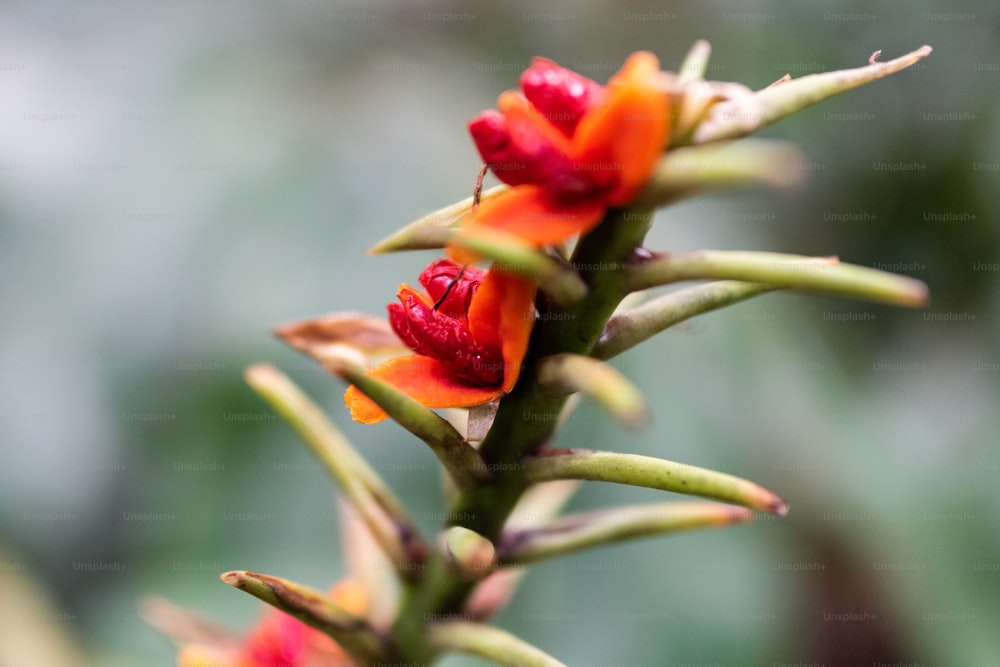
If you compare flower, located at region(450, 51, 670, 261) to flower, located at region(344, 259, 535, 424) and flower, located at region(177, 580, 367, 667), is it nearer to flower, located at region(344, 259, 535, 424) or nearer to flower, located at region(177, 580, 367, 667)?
flower, located at region(344, 259, 535, 424)

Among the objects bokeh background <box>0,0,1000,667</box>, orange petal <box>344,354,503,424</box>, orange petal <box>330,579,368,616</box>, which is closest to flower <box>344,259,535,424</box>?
orange petal <box>344,354,503,424</box>

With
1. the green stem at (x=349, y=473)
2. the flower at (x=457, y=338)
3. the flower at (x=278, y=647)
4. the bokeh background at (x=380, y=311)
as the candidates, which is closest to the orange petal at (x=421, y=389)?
the flower at (x=457, y=338)

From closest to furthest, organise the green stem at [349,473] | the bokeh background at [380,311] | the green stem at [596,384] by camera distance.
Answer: the green stem at [596,384]
the green stem at [349,473]
the bokeh background at [380,311]

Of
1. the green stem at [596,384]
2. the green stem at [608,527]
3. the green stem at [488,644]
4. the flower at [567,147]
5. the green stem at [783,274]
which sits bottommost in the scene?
the green stem at [488,644]

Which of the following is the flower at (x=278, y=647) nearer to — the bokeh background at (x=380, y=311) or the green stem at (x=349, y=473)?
the green stem at (x=349, y=473)

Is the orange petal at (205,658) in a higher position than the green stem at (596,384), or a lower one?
lower

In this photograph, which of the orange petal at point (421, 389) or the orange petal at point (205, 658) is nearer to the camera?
the orange petal at point (421, 389)

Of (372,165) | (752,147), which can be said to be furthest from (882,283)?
(372,165)
